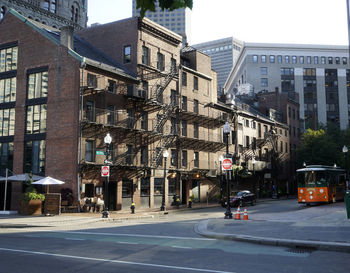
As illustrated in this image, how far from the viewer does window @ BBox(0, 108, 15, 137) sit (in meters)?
35.1

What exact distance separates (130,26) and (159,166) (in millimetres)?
14268

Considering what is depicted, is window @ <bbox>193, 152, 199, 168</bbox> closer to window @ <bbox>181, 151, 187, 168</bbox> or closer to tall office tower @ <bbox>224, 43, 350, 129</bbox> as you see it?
window @ <bbox>181, 151, 187, 168</bbox>

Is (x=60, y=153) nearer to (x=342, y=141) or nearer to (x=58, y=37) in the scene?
(x=58, y=37)

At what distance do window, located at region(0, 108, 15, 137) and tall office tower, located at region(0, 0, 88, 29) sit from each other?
96.6 ft

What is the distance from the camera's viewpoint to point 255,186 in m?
55.9

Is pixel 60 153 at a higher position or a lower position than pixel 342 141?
lower

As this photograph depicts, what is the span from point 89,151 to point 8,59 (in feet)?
41.3

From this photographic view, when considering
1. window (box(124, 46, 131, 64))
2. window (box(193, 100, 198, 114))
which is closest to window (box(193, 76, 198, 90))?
window (box(193, 100, 198, 114))

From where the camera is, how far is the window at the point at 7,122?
115ft

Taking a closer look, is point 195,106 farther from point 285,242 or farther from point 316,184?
point 285,242

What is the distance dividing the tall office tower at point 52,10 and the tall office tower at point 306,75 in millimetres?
43103

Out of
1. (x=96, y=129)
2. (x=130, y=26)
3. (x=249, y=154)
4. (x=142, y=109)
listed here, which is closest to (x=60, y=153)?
(x=96, y=129)

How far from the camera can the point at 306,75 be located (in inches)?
3957

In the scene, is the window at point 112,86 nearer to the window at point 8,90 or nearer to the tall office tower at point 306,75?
the window at point 8,90
